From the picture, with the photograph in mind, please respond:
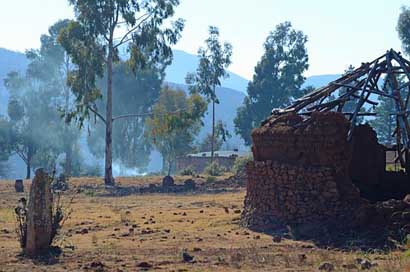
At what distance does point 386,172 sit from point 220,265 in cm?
830

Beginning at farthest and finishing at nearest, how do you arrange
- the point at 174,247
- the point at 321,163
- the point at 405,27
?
the point at 405,27, the point at 321,163, the point at 174,247

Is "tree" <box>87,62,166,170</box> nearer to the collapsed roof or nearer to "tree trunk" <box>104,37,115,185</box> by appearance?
"tree trunk" <box>104,37,115,185</box>

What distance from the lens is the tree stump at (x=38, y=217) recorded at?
41.6ft

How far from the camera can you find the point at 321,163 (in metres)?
15.2

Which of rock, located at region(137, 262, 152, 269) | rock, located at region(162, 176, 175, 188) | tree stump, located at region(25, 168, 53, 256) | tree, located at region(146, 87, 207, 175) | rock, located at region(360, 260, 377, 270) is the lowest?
rock, located at region(137, 262, 152, 269)

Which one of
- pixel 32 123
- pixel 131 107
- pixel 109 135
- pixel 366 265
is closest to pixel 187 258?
Result: pixel 366 265

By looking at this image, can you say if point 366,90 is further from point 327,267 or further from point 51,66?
point 51,66

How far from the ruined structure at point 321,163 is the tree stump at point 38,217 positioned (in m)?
5.09

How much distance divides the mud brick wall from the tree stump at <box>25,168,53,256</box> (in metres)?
5.09

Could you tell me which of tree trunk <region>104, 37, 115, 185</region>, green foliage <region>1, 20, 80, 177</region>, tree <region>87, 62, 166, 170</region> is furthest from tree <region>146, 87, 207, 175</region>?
green foliage <region>1, 20, 80, 177</region>

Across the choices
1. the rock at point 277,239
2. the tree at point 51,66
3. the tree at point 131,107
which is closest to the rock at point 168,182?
the rock at point 277,239

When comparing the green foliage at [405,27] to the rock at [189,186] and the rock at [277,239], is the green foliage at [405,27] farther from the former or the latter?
the rock at [277,239]

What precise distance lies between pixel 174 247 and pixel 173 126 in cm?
2435

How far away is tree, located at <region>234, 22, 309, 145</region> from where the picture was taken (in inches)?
2547
